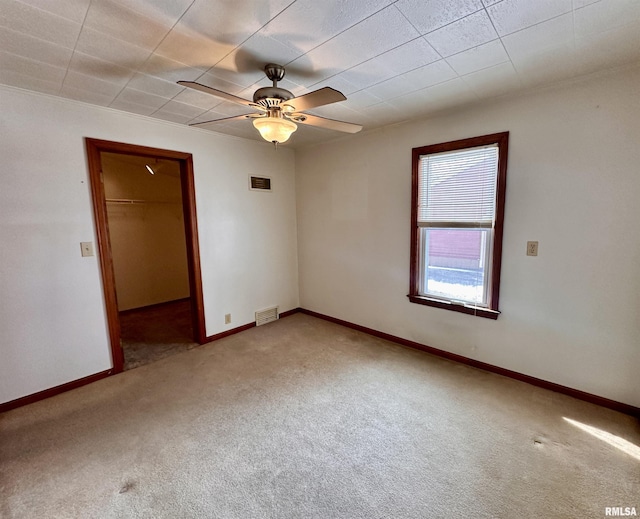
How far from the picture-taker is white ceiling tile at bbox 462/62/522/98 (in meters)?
1.94

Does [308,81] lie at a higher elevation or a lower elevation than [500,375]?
higher

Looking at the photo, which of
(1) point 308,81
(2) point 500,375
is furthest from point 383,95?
(2) point 500,375

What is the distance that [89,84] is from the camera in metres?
2.07

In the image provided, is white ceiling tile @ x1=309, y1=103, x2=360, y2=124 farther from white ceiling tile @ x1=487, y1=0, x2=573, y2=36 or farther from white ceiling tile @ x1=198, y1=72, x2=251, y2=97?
white ceiling tile @ x1=487, y1=0, x2=573, y2=36

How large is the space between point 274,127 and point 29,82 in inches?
74.0

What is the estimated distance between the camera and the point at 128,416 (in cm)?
212

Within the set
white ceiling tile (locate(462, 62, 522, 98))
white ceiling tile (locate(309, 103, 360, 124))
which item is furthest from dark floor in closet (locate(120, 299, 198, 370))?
white ceiling tile (locate(462, 62, 522, 98))

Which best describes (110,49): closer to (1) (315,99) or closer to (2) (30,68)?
(2) (30,68)

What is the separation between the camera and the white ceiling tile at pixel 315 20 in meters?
1.31

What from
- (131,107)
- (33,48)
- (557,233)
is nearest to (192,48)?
(33,48)

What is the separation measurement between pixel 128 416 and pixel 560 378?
3376 mm

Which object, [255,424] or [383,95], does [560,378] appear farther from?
[383,95]

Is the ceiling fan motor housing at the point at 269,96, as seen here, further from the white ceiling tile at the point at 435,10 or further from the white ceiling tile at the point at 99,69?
the white ceiling tile at the point at 99,69

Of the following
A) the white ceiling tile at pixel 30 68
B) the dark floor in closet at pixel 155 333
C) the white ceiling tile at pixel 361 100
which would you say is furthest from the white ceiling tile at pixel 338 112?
the dark floor in closet at pixel 155 333
